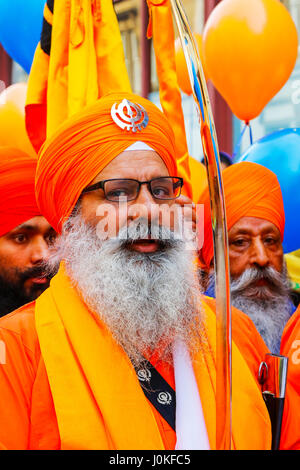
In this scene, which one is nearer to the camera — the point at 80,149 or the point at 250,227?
the point at 80,149

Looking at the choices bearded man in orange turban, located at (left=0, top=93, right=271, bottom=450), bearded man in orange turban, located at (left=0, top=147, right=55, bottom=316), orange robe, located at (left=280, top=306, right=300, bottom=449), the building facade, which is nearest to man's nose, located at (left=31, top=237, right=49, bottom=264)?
bearded man in orange turban, located at (left=0, top=147, right=55, bottom=316)

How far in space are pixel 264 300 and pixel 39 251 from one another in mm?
1215

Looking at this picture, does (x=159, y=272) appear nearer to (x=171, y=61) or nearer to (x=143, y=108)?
(x=143, y=108)

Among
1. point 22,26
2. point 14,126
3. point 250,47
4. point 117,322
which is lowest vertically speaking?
point 117,322

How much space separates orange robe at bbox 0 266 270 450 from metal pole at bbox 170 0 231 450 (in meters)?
0.30

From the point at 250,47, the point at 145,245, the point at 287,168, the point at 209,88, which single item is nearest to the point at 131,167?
the point at 145,245

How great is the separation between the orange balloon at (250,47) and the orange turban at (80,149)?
1.48 meters

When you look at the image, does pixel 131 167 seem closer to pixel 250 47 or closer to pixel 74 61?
pixel 74 61

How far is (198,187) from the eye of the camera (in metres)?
3.44

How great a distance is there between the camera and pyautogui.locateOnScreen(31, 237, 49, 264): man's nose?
8.71 feet

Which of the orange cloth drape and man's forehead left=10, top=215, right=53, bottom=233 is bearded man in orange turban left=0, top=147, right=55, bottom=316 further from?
the orange cloth drape

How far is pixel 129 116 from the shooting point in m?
2.09

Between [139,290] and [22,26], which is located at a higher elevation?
[22,26]

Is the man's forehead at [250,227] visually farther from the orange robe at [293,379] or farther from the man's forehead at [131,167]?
the man's forehead at [131,167]
